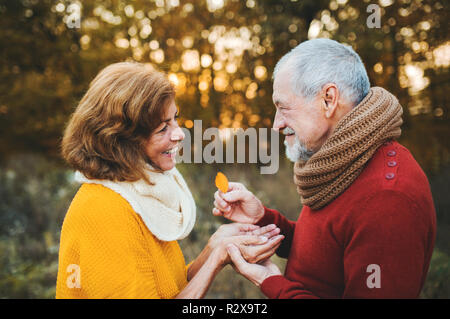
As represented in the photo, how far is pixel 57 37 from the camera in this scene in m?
10.4

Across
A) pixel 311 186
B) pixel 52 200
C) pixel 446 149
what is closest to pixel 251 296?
pixel 311 186

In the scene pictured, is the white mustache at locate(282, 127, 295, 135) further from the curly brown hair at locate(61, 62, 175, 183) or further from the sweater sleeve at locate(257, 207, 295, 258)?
the curly brown hair at locate(61, 62, 175, 183)

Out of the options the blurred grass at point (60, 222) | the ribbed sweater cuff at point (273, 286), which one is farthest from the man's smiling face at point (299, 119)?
the blurred grass at point (60, 222)

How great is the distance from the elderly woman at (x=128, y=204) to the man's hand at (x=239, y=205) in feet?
0.73

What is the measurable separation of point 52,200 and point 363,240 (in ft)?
22.4

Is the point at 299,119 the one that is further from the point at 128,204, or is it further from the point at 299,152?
the point at 128,204

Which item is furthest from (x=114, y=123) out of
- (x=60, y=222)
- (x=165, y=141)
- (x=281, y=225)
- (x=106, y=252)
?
(x=60, y=222)

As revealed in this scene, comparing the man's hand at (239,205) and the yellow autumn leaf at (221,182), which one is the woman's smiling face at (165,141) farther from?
the man's hand at (239,205)

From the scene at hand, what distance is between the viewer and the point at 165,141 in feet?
6.13

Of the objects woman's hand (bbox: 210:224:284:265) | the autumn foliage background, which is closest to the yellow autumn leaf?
woman's hand (bbox: 210:224:284:265)

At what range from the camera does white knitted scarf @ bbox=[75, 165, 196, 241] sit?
1649mm

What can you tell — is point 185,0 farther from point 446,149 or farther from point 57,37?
point 446,149

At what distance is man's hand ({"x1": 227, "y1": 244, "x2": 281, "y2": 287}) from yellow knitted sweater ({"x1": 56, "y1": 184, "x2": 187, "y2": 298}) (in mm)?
417

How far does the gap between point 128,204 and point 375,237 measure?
1126mm
